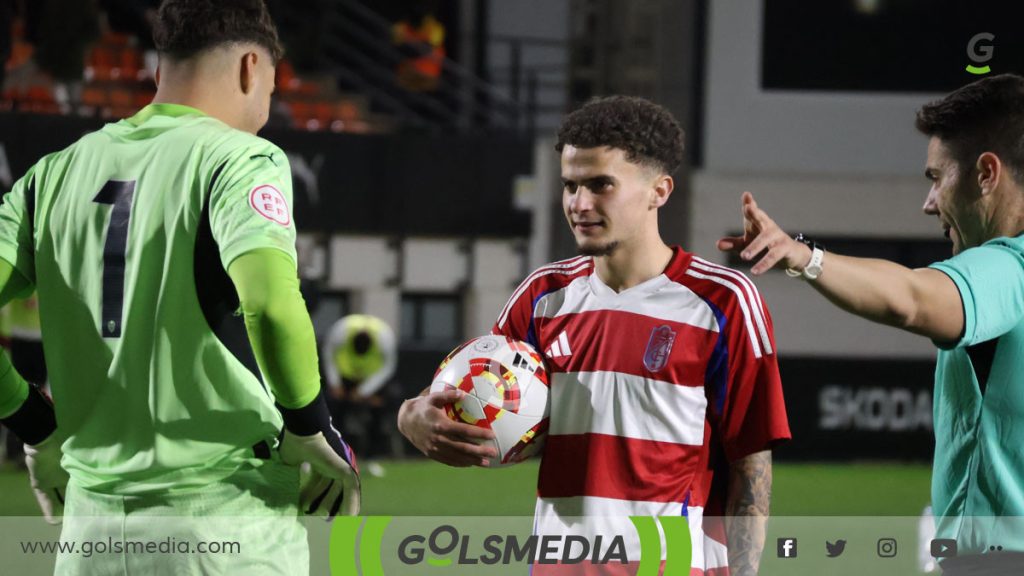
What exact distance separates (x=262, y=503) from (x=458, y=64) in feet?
50.9

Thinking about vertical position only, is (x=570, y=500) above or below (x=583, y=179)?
below

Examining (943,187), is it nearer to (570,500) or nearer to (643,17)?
(570,500)

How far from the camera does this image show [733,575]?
9.61ft

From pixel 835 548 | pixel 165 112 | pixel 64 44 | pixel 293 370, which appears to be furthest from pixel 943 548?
pixel 64 44

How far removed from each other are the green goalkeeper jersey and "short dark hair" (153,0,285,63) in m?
0.16

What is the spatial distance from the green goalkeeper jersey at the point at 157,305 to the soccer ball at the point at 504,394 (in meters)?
0.62

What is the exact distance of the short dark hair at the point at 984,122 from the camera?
98.6 inches

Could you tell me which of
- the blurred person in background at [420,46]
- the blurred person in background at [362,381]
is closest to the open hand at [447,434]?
the blurred person in background at [362,381]

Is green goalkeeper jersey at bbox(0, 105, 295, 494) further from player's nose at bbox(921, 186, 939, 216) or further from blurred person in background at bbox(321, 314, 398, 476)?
blurred person in background at bbox(321, 314, 398, 476)

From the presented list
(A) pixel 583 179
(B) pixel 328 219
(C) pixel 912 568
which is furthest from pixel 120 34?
(A) pixel 583 179

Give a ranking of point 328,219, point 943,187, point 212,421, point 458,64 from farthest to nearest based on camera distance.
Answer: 1. point 458,64
2. point 328,219
3. point 943,187
4. point 212,421

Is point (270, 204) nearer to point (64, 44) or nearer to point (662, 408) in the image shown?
point (662, 408)

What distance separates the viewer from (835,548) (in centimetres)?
742

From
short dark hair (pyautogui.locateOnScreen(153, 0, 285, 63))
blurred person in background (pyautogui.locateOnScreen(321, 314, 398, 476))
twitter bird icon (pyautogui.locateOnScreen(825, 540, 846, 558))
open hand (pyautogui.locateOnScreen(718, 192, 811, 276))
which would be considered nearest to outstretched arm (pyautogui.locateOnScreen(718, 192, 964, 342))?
open hand (pyautogui.locateOnScreen(718, 192, 811, 276))
